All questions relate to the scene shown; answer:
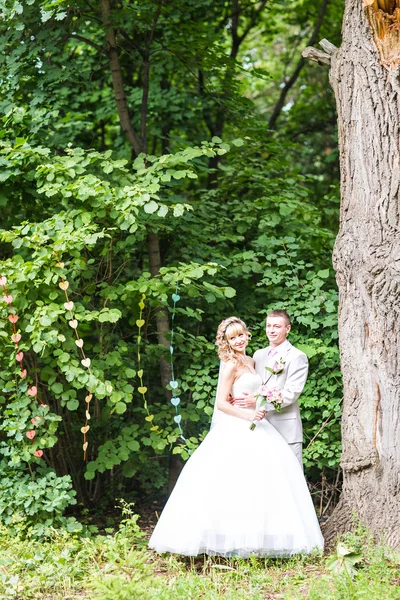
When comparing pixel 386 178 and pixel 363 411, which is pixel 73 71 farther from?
pixel 363 411

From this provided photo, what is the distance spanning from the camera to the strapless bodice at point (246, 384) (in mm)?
4902

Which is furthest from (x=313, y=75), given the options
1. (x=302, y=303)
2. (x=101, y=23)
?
(x=302, y=303)

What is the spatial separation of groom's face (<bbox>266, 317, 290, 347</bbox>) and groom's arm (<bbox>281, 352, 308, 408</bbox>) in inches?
7.3

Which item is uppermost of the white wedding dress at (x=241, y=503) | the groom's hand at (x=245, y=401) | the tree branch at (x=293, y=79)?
the tree branch at (x=293, y=79)

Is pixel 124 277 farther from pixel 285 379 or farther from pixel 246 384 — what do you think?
pixel 285 379

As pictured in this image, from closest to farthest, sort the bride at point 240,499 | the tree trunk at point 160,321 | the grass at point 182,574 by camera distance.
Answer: the grass at point 182,574 < the bride at point 240,499 < the tree trunk at point 160,321

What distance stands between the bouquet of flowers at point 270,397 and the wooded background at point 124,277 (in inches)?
33.6

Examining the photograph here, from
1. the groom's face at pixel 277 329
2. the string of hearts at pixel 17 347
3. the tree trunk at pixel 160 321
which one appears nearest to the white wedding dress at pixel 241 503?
the groom's face at pixel 277 329

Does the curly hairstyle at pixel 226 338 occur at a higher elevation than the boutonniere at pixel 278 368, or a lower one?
higher

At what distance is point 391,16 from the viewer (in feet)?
15.5

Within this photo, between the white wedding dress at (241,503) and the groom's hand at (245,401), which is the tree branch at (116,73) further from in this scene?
the white wedding dress at (241,503)

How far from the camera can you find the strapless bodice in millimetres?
4902

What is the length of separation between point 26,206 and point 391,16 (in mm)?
3185

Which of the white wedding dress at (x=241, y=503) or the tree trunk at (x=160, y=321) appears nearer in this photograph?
the white wedding dress at (x=241, y=503)
